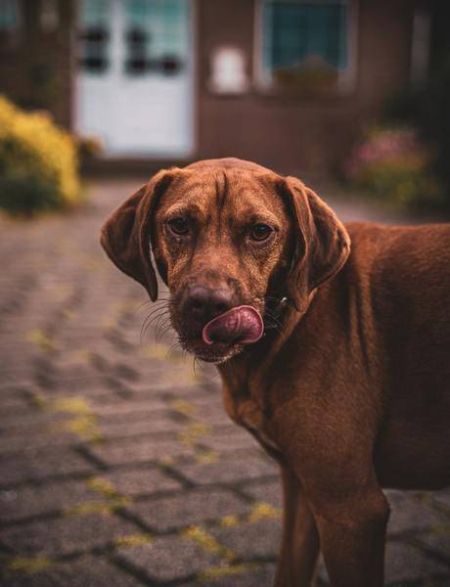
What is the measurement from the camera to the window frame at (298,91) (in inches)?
643

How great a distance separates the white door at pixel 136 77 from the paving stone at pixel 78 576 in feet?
47.1

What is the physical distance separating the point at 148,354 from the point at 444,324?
3.12 meters

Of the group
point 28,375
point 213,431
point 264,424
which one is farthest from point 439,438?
point 28,375

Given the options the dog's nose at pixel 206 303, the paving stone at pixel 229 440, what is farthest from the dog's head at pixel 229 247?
the paving stone at pixel 229 440

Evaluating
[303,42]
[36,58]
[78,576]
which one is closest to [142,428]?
[78,576]

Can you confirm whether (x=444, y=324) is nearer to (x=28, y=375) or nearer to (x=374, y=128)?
(x=28, y=375)

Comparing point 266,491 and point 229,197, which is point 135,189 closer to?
point 266,491

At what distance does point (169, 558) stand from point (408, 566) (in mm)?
875

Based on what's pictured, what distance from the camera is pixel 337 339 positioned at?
2.51 meters

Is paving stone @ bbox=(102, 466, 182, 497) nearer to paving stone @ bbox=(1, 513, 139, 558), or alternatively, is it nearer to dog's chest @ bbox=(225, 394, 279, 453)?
paving stone @ bbox=(1, 513, 139, 558)

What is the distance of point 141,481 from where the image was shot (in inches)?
139

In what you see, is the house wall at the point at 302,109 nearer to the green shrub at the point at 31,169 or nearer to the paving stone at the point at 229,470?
the green shrub at the point at 31,169

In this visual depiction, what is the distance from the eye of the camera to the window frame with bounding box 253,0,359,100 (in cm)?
1633

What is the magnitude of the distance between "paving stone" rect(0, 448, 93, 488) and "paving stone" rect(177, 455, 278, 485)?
1.53ft
